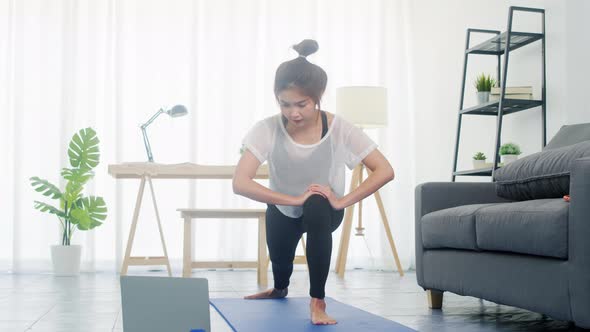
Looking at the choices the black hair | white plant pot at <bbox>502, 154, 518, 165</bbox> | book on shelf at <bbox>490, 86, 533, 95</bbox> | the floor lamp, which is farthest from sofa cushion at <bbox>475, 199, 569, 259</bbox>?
the floor lamp

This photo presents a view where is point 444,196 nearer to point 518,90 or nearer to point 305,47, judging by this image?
point 305,47

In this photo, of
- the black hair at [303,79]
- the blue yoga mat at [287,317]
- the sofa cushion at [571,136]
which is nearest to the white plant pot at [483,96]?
the sofa cushion at [571,136]

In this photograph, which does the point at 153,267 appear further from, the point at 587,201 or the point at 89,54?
the point at 587,201

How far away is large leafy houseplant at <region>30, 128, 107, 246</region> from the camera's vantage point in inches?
191

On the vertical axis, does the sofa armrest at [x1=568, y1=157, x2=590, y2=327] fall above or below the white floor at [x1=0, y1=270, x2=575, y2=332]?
above

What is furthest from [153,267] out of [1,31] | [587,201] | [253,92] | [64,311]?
[587,201]

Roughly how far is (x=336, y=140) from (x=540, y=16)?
237 centimetres

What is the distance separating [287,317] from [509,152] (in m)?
2.24

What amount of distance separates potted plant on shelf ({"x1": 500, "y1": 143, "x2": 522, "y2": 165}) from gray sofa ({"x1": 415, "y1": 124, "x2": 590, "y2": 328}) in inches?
47.0

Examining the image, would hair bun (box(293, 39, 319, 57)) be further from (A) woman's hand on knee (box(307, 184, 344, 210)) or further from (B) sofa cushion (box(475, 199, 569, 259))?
(B) sofa cushion (box(475, 199, 569, 259))

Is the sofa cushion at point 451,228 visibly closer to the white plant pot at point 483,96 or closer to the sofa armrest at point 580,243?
the sofa armrest at point 580,243

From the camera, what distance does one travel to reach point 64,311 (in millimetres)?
2705

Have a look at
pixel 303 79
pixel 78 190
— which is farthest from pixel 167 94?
pixel 303 79

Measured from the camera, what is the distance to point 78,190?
16.0 feet
